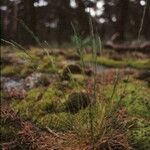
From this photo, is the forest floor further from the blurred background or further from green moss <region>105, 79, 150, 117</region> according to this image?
the blurred background

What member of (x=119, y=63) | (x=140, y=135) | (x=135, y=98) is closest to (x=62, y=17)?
(x=119, y=63)

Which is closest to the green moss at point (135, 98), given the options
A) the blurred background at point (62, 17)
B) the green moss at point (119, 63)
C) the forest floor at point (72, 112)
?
the forest floor at point (72, 112)

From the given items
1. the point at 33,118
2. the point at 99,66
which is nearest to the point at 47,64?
the point at 99,66

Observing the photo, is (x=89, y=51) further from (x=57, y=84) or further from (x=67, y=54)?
(x=57, y=84)

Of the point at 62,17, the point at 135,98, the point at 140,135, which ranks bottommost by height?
the point at 140,135

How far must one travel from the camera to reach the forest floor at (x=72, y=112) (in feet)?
10.6

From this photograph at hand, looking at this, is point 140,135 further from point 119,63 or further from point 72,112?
point 119,63

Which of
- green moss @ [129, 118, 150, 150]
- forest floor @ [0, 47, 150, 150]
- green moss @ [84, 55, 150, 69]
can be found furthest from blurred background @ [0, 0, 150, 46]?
green moss @ [129, 118, 150, 150]

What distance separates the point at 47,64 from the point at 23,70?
21.7 inches

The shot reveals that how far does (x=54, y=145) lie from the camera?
3.32m

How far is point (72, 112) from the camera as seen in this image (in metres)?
3.99

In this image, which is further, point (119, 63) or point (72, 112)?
point (119, 63)

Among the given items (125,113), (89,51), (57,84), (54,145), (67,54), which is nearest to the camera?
(54,145)

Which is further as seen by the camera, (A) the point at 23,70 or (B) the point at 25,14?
(B) the point at 25,14
